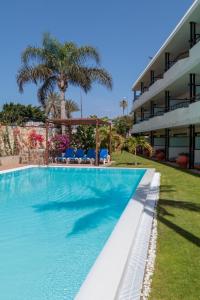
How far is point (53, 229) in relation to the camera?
8.15 metres

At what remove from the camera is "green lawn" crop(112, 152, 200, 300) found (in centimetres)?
420

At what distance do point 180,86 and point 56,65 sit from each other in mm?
9773

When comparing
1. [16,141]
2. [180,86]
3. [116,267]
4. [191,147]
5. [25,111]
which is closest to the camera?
[116,267]

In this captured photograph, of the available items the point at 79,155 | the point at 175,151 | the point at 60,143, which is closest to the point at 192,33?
the point at 175,151

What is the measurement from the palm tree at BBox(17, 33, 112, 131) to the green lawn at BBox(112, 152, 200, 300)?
62.5ft

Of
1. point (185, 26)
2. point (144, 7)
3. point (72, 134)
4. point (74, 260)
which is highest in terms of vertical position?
point (144, 7)

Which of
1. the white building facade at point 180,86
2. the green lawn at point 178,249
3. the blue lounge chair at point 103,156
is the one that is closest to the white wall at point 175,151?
the white building facade at point 180,86

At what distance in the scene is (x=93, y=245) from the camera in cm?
686

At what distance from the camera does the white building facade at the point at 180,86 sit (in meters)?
19.0

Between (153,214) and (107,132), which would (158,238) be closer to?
(153,214)

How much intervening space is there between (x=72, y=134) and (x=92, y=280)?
21699mm

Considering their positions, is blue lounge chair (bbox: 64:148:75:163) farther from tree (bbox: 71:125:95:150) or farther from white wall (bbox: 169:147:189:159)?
white wall (bbox: 169:147:189:159)

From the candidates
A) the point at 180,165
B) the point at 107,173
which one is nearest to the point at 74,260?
the point at 107,173

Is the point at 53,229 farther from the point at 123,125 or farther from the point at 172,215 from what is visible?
the point at 123,125
